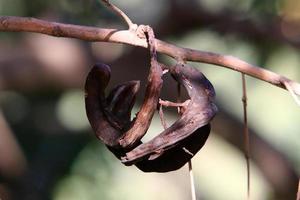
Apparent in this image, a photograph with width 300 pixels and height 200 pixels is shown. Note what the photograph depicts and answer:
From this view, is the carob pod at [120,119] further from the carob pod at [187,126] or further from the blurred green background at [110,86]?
the blurred green background at [110,86]

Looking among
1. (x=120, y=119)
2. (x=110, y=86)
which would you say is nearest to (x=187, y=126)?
(x=120, y=119)

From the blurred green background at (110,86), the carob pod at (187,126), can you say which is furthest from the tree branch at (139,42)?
the blurred green background at (110,86)

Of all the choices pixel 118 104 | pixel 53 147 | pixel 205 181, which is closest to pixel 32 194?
pixel 53 147

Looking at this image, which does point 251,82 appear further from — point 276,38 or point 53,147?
point 53,147

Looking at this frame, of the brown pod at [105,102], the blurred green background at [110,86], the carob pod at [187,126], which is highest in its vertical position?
the carob pod at [187,126]

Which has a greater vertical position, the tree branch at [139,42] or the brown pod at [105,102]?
the tree branch at [139,42]

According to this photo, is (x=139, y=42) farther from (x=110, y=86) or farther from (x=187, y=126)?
(x=110, y=86)
